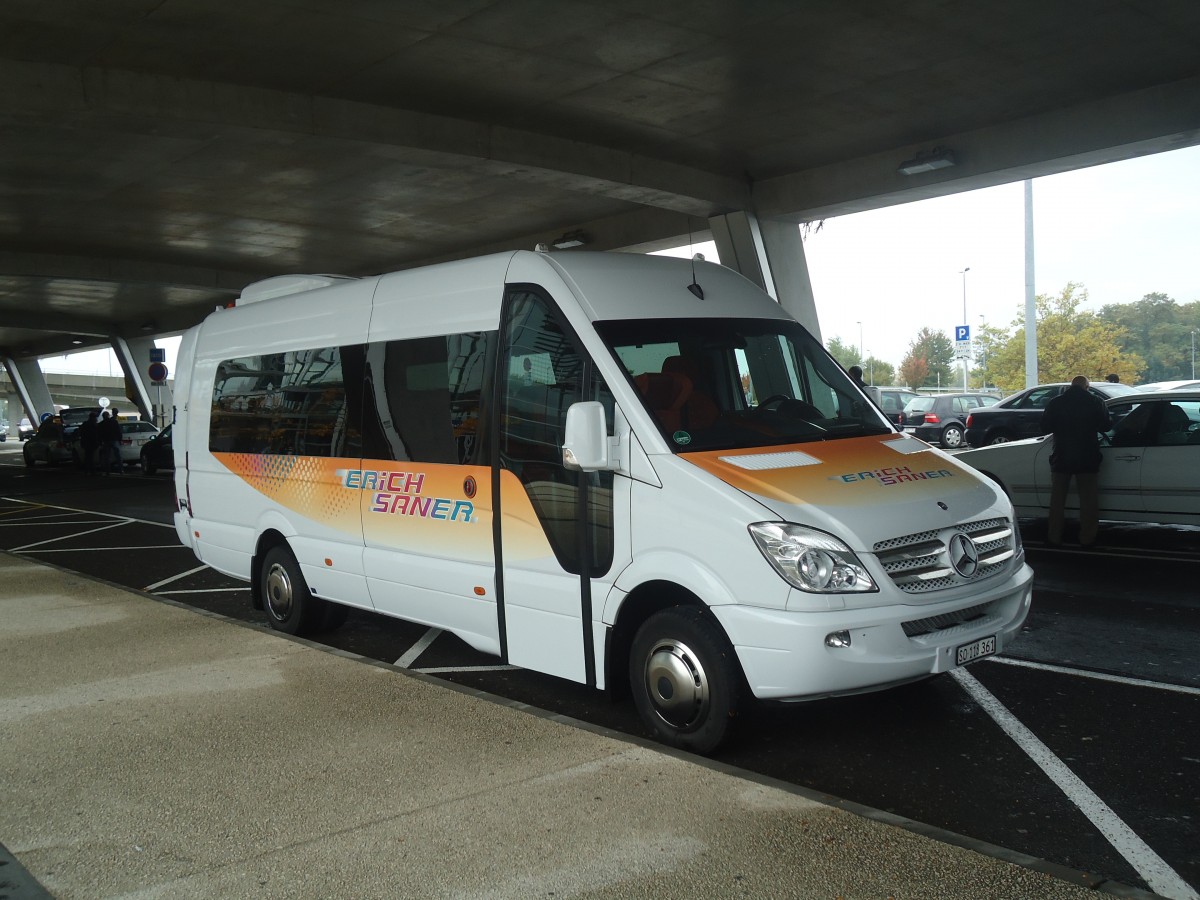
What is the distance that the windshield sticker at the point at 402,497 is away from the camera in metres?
6.30

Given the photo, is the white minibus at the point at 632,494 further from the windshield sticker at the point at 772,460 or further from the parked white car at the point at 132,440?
the parked white car at the point at 132,440

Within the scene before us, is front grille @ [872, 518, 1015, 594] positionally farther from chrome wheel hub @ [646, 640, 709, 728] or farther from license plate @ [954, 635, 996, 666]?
chrome wheel hub @ [646, 640, 709, 728]

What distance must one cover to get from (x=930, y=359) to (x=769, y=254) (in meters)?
110

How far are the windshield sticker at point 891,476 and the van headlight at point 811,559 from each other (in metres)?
0.45

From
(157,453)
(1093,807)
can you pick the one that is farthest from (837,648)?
(157,453)

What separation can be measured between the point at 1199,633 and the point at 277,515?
663 centimetres

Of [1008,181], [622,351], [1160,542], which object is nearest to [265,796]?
[622,351]

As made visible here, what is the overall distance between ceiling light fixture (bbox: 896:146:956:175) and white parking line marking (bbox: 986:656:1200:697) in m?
12.7

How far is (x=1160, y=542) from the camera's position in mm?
11977

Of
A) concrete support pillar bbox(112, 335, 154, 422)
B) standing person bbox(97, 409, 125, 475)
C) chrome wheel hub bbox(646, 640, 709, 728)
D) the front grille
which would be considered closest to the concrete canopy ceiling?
standing person bbox(97, 409, 125, 475)

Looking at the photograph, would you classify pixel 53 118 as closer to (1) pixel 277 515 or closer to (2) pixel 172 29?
(2) pixel 172 29

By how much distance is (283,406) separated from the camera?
8.00 meters

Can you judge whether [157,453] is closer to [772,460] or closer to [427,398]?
[427,398]

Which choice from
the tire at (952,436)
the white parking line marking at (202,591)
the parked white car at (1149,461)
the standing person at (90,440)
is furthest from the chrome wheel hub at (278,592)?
the tire at (952,436)
